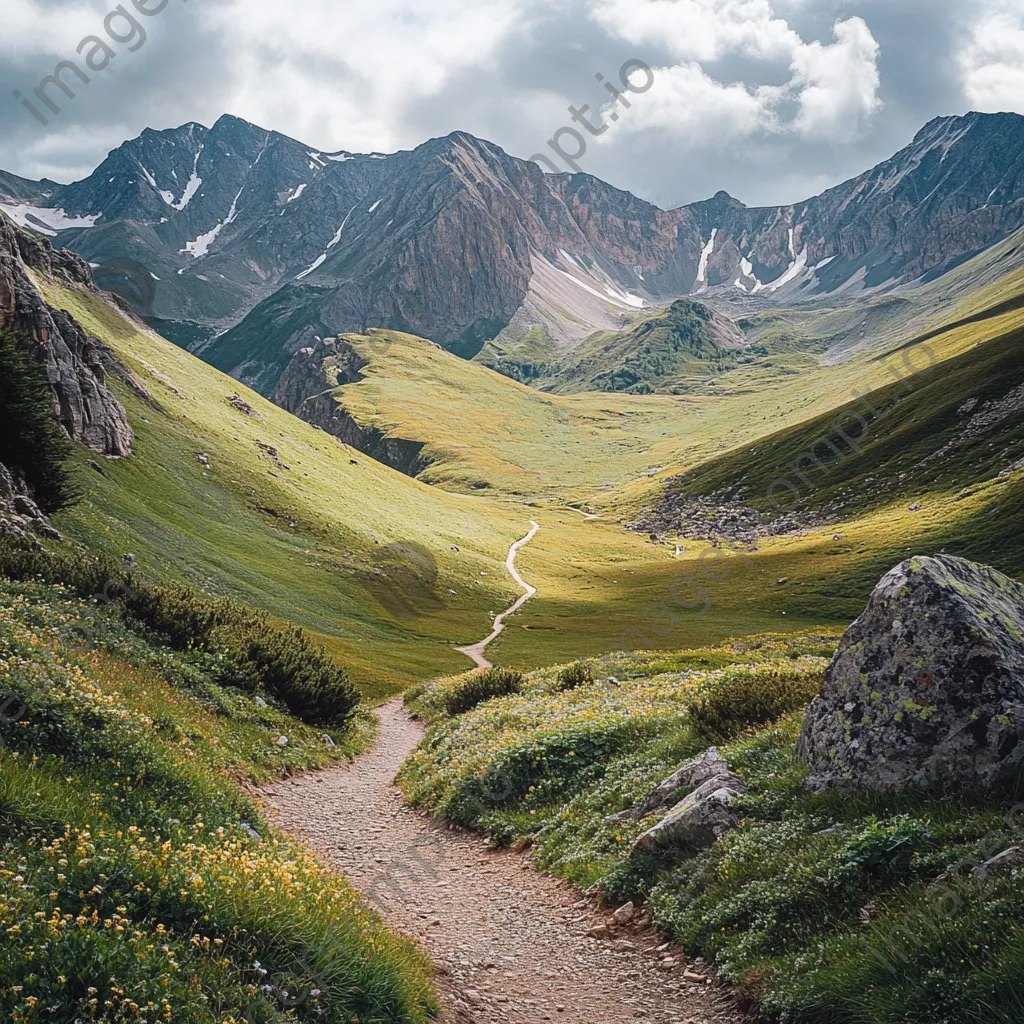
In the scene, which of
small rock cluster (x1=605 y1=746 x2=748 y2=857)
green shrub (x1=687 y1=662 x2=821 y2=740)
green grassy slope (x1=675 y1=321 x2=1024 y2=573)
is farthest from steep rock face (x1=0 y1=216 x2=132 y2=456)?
green grassy slope (x1=675 y1=321 x2=1024 y2=573)

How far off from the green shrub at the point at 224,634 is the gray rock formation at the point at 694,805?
54.3 feet

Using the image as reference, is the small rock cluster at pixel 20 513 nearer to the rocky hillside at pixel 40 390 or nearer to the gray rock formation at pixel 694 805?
the rocky hillside at pixel 40 390

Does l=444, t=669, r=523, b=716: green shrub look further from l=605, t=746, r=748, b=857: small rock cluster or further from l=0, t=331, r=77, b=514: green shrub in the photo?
l=0, t=331, r=77, b=514: green shrub

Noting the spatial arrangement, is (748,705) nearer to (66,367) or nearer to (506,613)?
(506,613)

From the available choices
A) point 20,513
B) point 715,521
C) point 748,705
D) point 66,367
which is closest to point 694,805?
point 748,705

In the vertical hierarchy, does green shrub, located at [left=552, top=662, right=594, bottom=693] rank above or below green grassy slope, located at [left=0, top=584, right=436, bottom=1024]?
Result: below

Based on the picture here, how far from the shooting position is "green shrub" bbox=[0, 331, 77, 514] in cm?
3556

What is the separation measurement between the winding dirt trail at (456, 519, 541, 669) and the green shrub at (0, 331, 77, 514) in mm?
27420

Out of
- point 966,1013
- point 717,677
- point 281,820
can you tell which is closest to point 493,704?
point 717,677

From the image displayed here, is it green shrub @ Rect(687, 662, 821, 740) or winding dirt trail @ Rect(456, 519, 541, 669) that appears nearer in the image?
green shrub @ Rect(687, 662, 821, 740)

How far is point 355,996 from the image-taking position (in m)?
7.33

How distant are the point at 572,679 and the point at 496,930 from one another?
19.6m

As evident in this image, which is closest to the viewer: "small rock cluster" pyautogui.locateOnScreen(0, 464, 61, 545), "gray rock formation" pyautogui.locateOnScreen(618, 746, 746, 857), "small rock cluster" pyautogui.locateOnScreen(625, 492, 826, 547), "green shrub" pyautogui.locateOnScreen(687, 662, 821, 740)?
"gray rock formation" pyautogui.locateOnScreen(618, 746, 746, 857)

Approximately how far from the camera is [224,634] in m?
26.2
